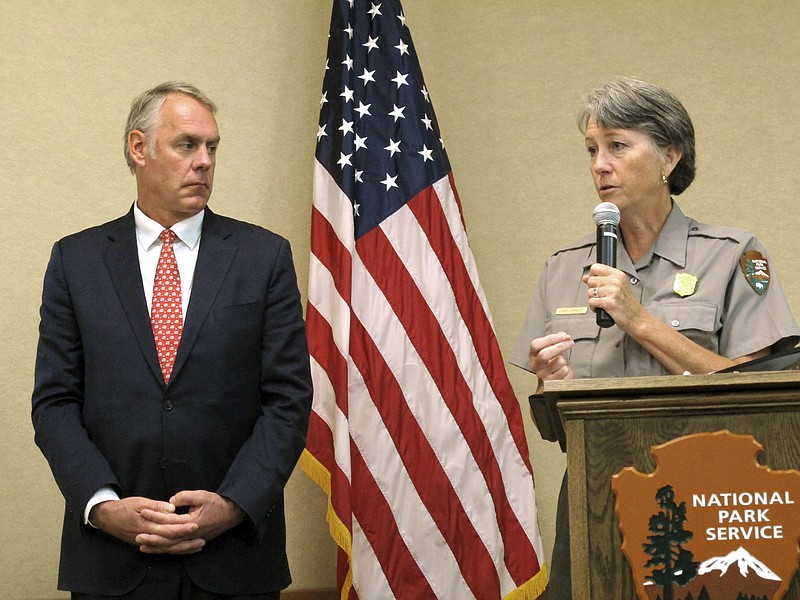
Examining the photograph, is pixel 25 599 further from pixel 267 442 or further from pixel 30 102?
pixel 30 102

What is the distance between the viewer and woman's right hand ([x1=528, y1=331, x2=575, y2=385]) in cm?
228

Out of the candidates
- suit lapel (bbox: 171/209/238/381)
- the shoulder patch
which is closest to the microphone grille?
the shoulder patch

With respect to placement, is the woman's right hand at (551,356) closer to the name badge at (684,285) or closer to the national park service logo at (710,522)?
the name badge at (684,285)

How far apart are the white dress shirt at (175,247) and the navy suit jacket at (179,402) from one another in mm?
34

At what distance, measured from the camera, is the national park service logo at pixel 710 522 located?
5.56 ft

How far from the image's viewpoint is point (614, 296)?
2.20 metres

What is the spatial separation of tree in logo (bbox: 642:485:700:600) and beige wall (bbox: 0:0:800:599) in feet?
7.50

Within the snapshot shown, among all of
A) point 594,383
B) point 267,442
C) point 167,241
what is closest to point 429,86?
point 167,241

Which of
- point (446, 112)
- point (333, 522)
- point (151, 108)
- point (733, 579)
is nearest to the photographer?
point (733, 579)

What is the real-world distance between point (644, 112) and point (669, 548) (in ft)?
3.77

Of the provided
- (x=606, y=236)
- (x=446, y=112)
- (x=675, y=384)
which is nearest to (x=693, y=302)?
(x=606, y=236)

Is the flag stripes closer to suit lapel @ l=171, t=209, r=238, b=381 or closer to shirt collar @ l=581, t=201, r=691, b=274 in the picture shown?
suit lapel @ l=171, t=209, r=238, b=381

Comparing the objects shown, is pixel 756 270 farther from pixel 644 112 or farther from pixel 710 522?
pixel 710 522

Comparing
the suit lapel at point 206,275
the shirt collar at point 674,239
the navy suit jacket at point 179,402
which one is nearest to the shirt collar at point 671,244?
the shirt collar at point 674,239
